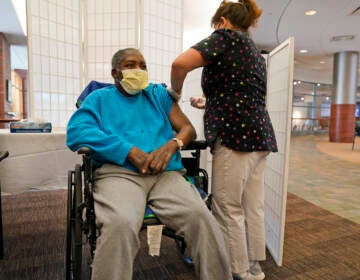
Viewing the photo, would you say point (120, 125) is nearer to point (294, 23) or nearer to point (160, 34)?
point (160, 34)

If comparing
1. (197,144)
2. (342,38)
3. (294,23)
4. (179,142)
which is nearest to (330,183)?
(197,144)

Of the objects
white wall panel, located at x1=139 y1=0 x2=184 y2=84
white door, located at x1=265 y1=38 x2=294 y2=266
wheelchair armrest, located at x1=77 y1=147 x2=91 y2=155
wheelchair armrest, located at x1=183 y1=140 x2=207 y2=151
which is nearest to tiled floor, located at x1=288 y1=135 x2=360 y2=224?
white door, located at x1=265 y1=38 x2=294 y2=266

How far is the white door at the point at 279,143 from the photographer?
1458mm

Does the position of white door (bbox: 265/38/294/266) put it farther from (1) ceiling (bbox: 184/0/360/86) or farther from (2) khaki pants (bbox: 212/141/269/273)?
(1) ceiling (bbox: 184/0/360/86)

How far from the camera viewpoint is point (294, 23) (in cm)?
665

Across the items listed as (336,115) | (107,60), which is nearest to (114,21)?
(107,60)

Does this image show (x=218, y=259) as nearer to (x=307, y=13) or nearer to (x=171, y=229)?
(x=171, y=229)

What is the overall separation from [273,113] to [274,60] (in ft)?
1.04

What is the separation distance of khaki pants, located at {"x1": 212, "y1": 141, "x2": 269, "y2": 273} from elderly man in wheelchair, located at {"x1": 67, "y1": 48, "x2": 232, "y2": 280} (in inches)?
6.4

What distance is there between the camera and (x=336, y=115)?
9555 millimetres

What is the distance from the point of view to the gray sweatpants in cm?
93

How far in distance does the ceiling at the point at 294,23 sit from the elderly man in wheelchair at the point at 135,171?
7.09ft

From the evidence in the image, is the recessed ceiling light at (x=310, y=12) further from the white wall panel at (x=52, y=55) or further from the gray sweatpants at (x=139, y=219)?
the gray sweatpants at (x=139, y=219)

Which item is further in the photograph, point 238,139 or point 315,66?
point 315,66
